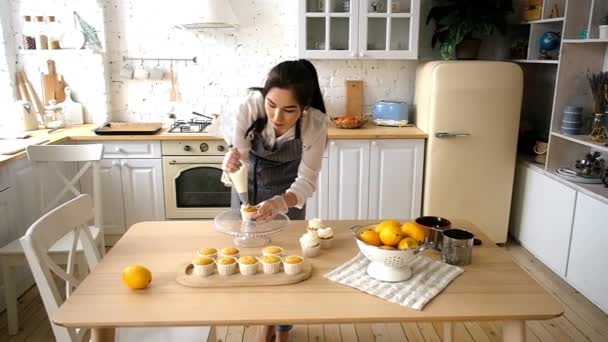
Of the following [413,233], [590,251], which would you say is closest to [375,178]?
[590,251]

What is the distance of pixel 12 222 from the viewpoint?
2.55 metres

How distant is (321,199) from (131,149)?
1.35m

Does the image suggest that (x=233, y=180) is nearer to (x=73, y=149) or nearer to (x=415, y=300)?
(x=415, y=300)

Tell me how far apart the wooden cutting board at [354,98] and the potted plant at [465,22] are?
653 mm

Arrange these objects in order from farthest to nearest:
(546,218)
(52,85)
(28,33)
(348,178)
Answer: (52,85) < (28,33) < (348,178) < (546,218)

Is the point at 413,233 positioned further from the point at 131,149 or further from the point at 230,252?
the point at 131,149

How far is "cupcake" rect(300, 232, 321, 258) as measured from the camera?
4.86ft

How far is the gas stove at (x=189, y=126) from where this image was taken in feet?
11.0

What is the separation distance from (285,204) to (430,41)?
8.35 feet

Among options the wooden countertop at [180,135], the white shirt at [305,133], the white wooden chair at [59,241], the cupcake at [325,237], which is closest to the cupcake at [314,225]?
the cupcake at [325,237]

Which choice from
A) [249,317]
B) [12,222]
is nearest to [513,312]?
[249,317]

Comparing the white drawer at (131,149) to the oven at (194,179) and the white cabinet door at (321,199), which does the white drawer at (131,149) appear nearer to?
the oven at (194,179)

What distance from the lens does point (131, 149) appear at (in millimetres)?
3256

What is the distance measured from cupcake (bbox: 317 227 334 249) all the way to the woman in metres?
0.16
